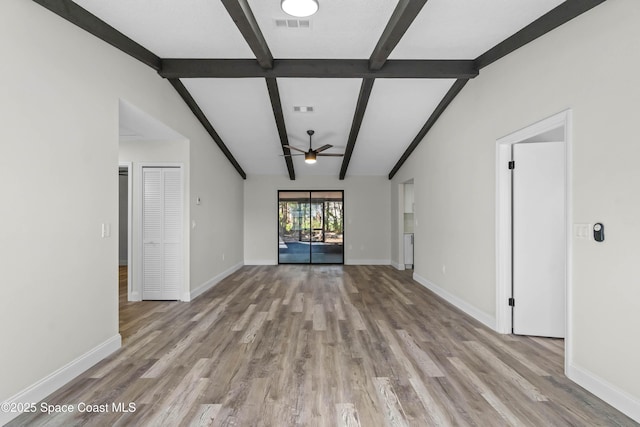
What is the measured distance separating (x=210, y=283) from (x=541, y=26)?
574 cm

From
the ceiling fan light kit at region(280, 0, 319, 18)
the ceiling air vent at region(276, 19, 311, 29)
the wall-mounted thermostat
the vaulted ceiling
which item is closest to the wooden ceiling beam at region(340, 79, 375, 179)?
the vaulted ceiling

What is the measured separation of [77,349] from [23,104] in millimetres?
1885

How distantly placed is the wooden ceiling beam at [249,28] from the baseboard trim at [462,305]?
3.87 m

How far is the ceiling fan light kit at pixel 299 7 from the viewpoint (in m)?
2.68

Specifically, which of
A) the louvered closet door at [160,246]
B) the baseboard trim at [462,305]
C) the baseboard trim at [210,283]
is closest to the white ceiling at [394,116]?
the baseboard trim at [462,305]

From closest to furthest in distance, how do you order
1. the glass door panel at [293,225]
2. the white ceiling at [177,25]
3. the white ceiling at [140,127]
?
the white ceiling at [177,25]
the white ceiling at [140,127]
the glass door panel at [293,225]

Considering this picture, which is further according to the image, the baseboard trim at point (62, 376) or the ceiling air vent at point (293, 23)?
the ceiling air vent at point (293, 23)

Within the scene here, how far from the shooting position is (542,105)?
2922 millimetres

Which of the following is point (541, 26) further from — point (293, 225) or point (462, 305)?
point (293, 225)

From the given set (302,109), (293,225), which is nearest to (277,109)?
(302,109)

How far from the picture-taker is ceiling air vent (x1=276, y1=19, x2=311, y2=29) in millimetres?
3124

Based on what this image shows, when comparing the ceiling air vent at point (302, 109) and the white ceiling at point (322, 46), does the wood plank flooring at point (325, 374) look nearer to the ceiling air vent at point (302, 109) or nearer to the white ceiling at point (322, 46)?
the white ceiling at point (322, 46)

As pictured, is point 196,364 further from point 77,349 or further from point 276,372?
point 77,349

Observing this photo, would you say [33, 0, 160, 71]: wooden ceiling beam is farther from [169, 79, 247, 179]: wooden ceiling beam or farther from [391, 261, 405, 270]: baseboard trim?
[391, 261, 405, 270]: baseboard trim
